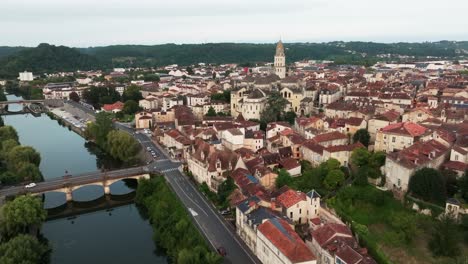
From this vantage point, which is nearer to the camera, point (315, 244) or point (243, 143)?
point (315, 244)

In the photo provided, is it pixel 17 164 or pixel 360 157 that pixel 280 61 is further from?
pixel 17 164

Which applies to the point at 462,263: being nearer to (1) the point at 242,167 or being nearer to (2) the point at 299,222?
(2) the point at 299,222

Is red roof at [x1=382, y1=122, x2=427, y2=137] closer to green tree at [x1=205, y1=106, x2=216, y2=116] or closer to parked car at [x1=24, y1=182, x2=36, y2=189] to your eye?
green tree at [x1=205, y1=106, x2=216, y2=116]

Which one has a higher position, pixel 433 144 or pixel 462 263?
pixel 433 144

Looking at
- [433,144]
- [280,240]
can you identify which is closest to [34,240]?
[280,240]

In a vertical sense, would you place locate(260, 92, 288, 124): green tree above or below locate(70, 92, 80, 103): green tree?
above

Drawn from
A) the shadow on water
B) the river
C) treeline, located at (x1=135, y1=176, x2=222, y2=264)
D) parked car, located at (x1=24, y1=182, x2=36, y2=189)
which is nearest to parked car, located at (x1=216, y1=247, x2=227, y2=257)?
treeline, located at (x1=135, y1=176, x2=222, y2=264)

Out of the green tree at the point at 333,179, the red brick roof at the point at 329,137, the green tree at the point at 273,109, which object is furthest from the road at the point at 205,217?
the green tree at the point at 273,109

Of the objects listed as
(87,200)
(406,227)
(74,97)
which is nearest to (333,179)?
(406,227)

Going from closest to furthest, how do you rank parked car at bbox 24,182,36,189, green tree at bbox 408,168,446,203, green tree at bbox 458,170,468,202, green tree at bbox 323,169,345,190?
1. green tree at bbox 458,170,468,202
2. green tree at bbox 408,168,446,203
3. green tree at bbox 323,169,345,190
4. parked car at bbox 24,182,36,189
